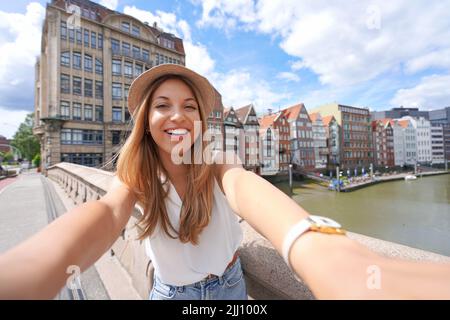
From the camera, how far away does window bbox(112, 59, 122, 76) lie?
2230cm

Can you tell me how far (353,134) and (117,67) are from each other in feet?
151

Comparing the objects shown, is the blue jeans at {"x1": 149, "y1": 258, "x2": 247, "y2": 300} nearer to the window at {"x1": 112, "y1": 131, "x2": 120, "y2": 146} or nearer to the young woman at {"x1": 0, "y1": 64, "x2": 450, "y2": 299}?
the young woman at {"x1": 0, "y1": 64, "x2": 450, "y2": 299}

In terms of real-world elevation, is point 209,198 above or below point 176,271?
above

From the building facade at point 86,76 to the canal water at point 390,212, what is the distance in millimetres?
21881

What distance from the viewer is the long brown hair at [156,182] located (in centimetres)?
114

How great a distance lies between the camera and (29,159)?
36.9 metres

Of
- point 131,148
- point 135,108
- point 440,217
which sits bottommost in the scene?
point 440,217

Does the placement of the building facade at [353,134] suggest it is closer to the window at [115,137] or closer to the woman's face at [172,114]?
the window at [115,137]

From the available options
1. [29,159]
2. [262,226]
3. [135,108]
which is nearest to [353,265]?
[262,226]

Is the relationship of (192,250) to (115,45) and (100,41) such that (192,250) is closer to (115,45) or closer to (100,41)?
(100,41)

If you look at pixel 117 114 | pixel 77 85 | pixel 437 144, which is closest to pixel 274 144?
pixel 117 114

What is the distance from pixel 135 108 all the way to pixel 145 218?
764 millimetres

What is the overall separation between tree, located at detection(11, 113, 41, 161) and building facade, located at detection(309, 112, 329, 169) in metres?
50.0
